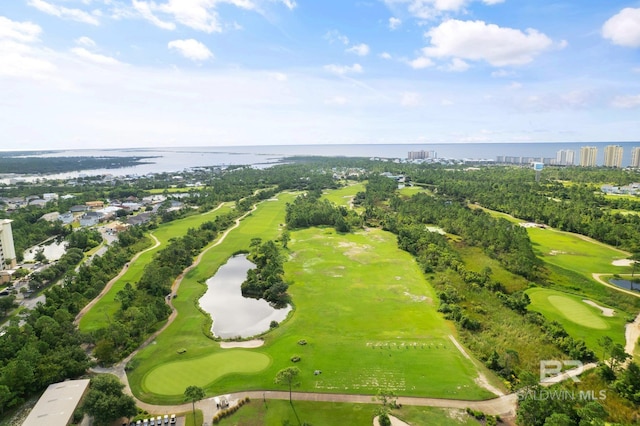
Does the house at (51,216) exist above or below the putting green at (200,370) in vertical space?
above

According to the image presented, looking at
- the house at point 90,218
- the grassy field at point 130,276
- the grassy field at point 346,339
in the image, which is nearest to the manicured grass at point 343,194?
the grassy field at point 130,276

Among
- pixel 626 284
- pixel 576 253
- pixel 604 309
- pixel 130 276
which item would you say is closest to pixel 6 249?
pixel 130 276

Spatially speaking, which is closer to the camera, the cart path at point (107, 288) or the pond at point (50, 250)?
the cart path at point (107, 288)

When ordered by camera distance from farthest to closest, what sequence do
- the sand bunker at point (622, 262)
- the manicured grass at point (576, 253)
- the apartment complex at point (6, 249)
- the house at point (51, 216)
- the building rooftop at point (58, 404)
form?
the house at point (51, 216)
the apartment complex at point (6, 249)
the sand bunker at point (622, 262)
the manicured grass at point (576, 253)
the building rooftop at point (58, 404)

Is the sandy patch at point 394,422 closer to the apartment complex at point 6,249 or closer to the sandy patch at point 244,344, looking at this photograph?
the sandy patch at point 244,344

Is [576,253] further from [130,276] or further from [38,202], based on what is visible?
[38,202]

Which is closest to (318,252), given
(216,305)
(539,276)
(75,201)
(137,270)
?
(216,305)

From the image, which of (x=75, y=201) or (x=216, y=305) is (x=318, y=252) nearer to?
(x=216, y=305)
